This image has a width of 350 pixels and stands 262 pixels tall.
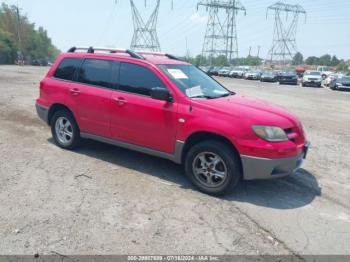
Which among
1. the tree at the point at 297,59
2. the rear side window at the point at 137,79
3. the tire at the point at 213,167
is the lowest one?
the tire at the point at 213,167

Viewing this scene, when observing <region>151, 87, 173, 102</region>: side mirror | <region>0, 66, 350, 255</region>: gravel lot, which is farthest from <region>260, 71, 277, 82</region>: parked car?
<region>151, 87, 173, 102</region>: side mirror

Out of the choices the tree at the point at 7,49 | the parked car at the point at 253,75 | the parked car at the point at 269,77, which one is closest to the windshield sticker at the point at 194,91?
the parked car at the point at 269,77

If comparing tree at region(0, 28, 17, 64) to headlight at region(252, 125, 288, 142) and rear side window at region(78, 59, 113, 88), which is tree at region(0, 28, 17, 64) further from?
headlight at region(252, 125, 288, 142)

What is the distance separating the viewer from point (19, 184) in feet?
16.1

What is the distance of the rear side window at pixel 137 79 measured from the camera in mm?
5348

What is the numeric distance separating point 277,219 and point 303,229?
32cm

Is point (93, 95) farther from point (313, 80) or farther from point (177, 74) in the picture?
point (313, 80)

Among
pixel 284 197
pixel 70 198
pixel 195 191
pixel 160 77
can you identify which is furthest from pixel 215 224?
pixel 160 77

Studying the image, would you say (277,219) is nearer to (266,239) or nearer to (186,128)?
(266,239)

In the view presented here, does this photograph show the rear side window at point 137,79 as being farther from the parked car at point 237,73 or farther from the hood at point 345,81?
the parked car at point 237,73

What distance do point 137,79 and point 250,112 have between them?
1.85 metres

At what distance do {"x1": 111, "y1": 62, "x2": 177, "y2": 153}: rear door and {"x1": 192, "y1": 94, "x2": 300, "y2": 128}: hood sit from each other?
1.75 ft

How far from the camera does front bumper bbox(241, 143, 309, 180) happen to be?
4504mm

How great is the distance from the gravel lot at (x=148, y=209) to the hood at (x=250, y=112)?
3.42 ft
